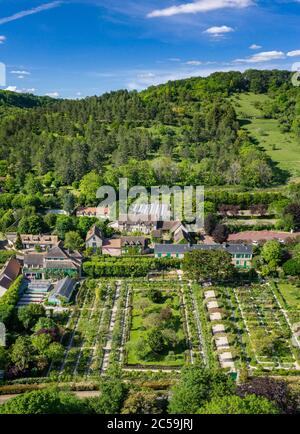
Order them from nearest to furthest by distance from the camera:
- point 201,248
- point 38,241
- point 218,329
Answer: point 218,329 → point 201,248 → point 38,241

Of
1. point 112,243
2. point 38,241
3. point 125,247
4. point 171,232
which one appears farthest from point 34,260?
point 171,232

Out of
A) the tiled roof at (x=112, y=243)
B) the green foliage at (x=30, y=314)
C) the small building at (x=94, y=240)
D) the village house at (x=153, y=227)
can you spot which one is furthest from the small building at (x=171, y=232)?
the green foliage at (x=30, y=314)

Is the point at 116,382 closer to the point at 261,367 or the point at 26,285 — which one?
the point at 261,367

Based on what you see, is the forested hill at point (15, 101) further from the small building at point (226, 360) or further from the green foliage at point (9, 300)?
the small building at point (226, 360)

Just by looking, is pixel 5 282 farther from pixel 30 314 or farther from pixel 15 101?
pixel 15 101

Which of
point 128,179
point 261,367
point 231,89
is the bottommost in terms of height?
point 261,367

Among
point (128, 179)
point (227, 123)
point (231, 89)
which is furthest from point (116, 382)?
point (231, 89)

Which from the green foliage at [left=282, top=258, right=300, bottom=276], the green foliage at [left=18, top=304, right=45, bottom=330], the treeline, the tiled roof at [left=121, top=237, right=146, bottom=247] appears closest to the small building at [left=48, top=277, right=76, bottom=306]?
the green foliage at [left=18, top=304, right=45, bottom=330]
